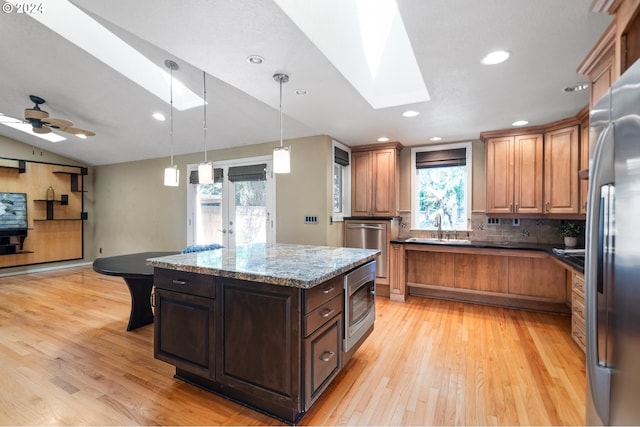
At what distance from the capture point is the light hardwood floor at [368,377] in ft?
6.02

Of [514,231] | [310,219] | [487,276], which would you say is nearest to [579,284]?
[487,276]

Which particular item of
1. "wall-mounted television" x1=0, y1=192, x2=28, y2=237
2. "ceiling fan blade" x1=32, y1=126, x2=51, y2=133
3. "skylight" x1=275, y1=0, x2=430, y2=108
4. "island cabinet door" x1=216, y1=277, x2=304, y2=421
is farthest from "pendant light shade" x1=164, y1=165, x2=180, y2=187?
"wall-mounted television" x1=0, y1=192, x2=28, y2=237

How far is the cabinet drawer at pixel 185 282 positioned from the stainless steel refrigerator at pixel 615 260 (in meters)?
1.88

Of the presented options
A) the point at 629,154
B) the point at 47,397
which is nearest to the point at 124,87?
the point at 47,397

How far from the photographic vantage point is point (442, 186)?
4641 millimetres

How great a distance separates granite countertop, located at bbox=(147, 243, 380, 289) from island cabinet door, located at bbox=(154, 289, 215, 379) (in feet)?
0.73

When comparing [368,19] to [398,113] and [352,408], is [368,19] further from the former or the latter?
[352,408]

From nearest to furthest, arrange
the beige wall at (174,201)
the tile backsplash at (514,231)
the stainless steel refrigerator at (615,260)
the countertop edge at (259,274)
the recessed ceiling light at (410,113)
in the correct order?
the stainless steel refrigerator at (615,260)
the countertop edge at (259,274)
the recessed ceiling light at (410,113)
the tile backsplash at (514,231)
the beige wall at (174,201)

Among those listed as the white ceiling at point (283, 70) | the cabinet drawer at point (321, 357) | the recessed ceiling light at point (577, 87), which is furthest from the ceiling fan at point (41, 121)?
the recessed ceiling light at point (577, 87)

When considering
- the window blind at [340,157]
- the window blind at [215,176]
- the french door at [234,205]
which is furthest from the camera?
the window blind at [215,176]

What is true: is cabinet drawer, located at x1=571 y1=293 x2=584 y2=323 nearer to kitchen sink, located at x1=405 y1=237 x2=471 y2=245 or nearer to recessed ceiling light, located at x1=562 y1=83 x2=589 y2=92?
kitchen sink, located at x1=405 y1=237 x2=471 y2=245

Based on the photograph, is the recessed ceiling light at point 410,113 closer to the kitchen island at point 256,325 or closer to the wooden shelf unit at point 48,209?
the kitchen island at point 256,325

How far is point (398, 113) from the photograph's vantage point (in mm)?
3252

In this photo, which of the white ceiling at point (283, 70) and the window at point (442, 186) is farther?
the window at point (442, 186)
